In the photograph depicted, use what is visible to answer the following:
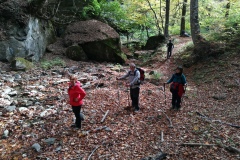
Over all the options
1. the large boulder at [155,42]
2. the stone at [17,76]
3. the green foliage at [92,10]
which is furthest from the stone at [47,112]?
the large boulder at [155,42]

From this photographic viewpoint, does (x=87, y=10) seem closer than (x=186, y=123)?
No

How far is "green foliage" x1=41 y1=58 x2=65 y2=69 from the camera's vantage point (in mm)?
12539

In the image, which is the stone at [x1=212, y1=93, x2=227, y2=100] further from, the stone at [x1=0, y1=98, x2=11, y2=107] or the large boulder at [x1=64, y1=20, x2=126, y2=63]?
the large boulder at [x1=64, y1=20, x2=126, y2=63]

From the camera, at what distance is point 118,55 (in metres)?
15.8

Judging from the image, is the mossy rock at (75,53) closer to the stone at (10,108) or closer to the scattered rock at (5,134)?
the stone at (10,108)

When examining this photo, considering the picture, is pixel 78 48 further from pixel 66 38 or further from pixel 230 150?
pixel 230 150

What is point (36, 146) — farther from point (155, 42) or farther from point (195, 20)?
point (155, 42)

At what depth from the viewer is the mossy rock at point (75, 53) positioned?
15195 millimetres

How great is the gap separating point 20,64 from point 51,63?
2453 mm

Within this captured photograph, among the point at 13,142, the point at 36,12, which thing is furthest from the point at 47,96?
the point at 36,12

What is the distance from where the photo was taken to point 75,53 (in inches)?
601

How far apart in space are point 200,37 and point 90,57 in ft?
27.2

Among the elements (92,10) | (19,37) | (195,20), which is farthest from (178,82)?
(92,10)

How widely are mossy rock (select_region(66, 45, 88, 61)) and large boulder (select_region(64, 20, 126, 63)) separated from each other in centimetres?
45
